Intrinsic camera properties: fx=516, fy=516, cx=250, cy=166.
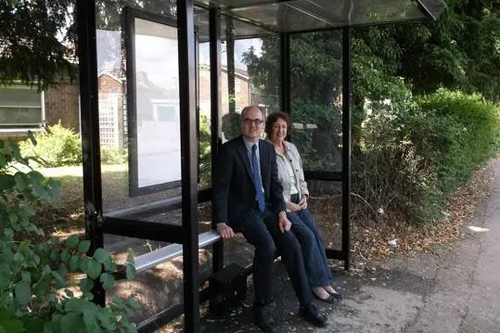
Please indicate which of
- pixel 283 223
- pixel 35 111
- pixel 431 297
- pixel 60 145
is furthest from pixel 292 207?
pixel 35 111

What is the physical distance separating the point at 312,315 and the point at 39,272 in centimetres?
238

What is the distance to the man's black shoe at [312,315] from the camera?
3793mm

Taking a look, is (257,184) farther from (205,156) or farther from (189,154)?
(189,154)

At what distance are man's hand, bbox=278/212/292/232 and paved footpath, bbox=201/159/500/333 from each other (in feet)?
2.26

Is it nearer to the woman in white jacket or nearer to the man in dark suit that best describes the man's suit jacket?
the man in dark suit

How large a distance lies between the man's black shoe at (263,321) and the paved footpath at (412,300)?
6 cm

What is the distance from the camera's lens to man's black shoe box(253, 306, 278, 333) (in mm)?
3720

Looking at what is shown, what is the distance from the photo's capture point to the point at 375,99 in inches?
293

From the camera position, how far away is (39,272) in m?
1.94

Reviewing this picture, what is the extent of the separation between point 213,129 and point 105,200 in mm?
1347

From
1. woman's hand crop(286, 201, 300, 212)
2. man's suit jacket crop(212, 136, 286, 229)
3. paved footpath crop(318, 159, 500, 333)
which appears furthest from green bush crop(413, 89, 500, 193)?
man's suit jacket crop(212, 136, 286, 229)

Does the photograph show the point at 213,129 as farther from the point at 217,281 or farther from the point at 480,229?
the point at 480,229

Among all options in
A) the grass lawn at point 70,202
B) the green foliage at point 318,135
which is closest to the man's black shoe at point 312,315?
the grass lawn at point 70,202

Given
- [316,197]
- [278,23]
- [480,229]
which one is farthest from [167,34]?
[480,229]
